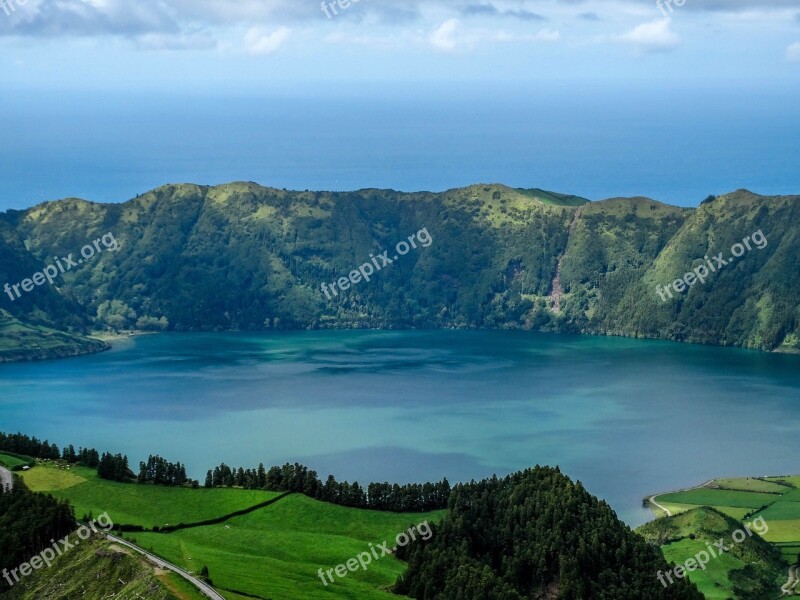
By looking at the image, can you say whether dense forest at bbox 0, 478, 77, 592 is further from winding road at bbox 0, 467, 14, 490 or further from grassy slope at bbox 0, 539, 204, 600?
winding road at bbox 0, 467, 14, 490

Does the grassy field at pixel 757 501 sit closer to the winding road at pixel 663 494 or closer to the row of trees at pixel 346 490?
the winding road at pixel 663 494

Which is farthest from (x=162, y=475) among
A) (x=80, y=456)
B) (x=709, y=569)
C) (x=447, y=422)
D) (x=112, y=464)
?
(x=447, y=422)

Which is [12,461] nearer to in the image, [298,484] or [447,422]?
[298,484]

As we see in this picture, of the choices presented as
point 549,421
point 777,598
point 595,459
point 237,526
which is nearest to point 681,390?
point 549,421

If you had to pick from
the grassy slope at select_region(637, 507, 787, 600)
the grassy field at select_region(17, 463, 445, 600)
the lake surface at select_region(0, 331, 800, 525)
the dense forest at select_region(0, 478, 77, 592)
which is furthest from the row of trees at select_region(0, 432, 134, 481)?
the grassy slope at select_region(637, 507, 787, 600)

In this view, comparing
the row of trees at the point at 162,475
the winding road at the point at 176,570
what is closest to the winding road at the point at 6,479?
the row of trees at the point at 162,475
